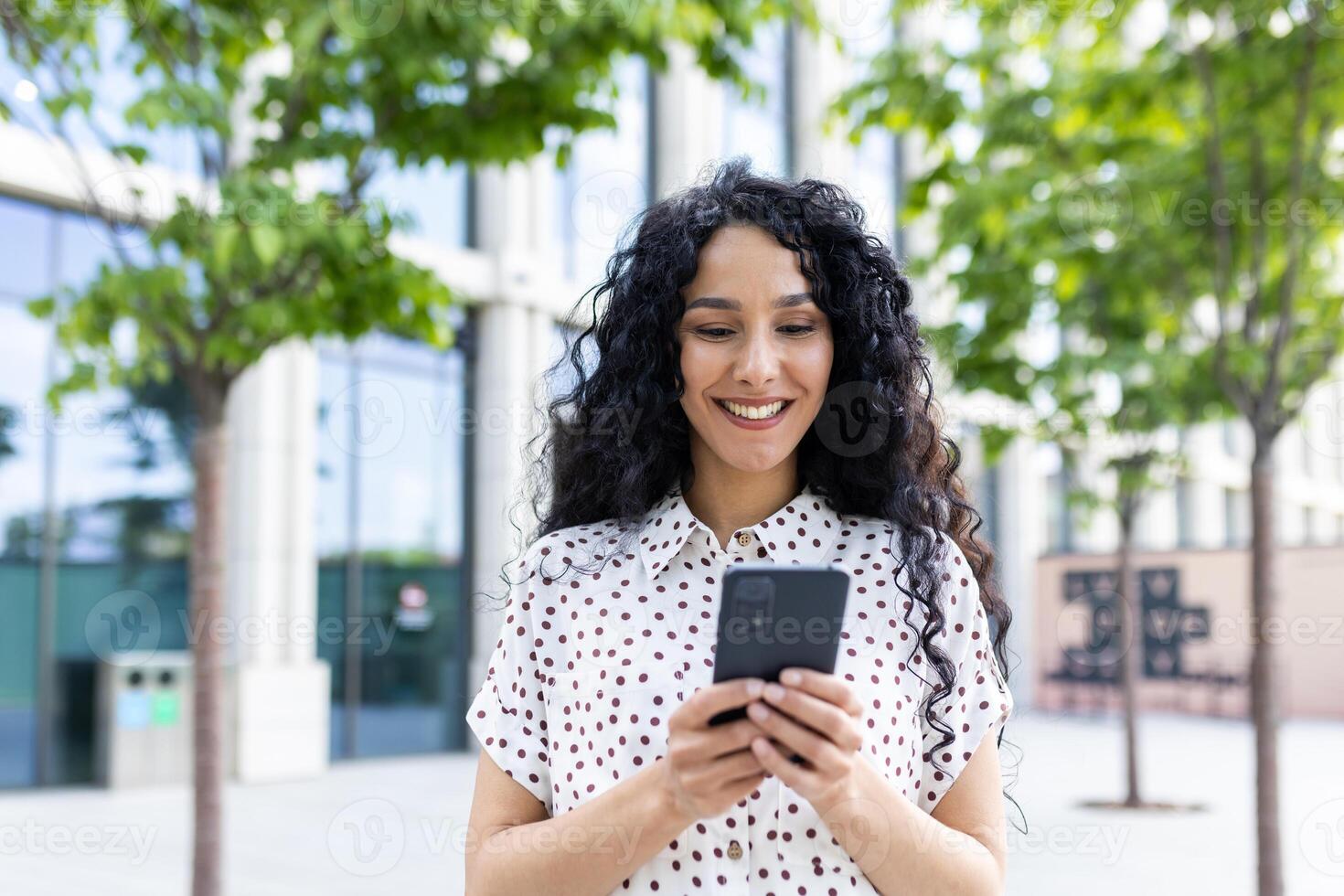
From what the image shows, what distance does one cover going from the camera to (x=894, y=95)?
619 centimetres

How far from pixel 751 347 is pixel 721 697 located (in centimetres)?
60

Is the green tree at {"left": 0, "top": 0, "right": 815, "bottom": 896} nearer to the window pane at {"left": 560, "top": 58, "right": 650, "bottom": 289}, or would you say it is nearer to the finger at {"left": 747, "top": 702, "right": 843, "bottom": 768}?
the finger at {"left": 747, "top": 702, "right": 843, "bottom": 768}

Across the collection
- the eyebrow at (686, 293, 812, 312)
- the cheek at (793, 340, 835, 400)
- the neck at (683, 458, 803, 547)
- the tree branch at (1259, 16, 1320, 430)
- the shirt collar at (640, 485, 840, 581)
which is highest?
the tree branch at (1259, 16, 1320, 430)

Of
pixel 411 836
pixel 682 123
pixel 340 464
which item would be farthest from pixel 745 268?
pixel 682 123

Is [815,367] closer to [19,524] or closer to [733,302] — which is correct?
[733,302]

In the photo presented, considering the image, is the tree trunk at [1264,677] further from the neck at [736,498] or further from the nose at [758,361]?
the nose at [758,361]

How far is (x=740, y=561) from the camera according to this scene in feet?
6.75

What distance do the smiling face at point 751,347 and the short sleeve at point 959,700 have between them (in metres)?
0.36

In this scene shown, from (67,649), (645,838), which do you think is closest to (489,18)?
(645,838)

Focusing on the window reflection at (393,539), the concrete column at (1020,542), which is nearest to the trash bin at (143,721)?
the window reflection at (393,539)

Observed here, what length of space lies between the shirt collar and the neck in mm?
26

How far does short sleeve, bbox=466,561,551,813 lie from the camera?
1979 mm

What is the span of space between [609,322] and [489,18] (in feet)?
9.29

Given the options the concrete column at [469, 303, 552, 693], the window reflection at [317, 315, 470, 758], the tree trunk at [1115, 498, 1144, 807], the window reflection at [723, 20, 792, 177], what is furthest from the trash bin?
the window reflection at [723, 20, 792, 177]
